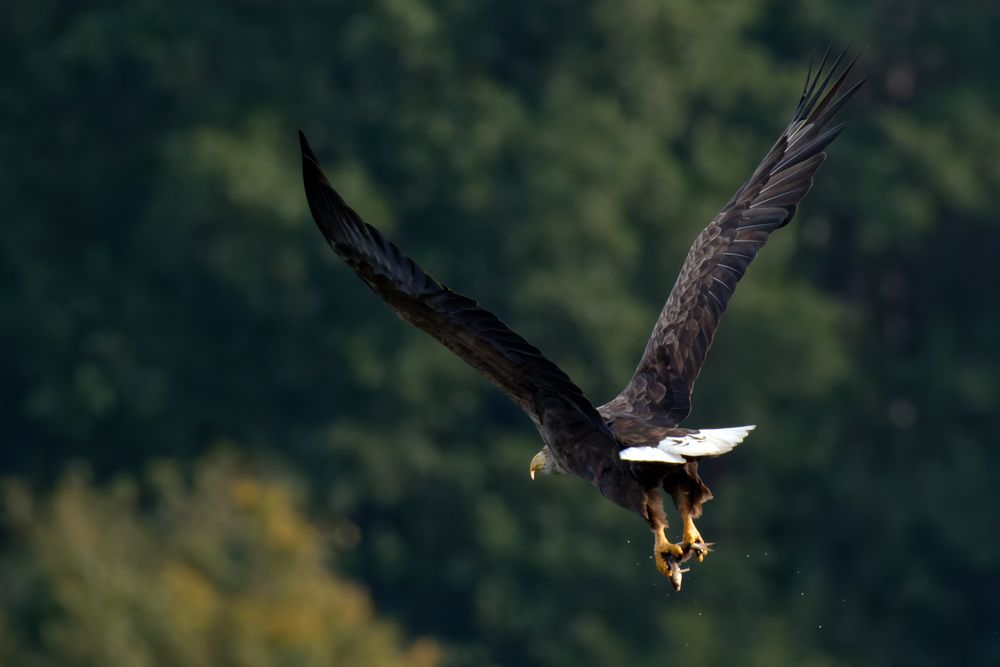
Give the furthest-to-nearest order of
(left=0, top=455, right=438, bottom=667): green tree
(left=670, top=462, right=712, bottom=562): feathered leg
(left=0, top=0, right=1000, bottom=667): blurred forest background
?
(left=0, top=0, right=1000, bottom=667): blurred forest background → (left=0, top=455, right=438, bottom=667): green tree → (left=670, top=462, right=712, bottom=562): feathered leg

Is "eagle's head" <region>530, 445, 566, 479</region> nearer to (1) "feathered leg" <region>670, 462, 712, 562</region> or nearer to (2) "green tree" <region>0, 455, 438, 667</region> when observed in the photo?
(1) "feathered leg" <region>670, 462, 712, 562</region>

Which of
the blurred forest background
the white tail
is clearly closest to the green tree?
the blurred forest background

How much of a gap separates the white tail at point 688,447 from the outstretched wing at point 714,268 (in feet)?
1.39

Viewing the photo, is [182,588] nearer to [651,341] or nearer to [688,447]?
[651,341]

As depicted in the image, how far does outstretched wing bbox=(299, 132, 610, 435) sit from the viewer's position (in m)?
10.0

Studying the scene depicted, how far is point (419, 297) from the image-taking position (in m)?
10.0

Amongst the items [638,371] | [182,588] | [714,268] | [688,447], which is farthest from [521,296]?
[688,447]

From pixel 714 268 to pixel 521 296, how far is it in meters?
15.5

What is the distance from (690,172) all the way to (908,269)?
3.26m

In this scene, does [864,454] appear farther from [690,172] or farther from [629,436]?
[629,436]

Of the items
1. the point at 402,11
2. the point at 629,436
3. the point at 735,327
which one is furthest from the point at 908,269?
the point at 629,436

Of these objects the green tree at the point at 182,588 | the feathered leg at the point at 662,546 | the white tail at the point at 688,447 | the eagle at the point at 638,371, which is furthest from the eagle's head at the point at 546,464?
the green tree at the point at 182,588

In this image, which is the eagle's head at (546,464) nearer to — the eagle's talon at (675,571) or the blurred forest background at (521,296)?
the eagle's talon at (675,571)

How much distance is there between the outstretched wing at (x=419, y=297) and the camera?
10031mm
